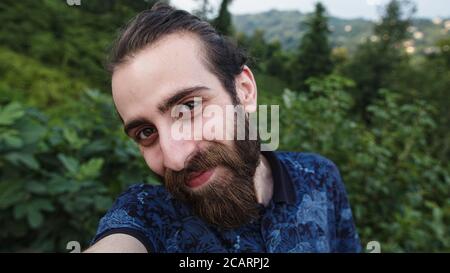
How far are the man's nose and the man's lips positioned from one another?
0.17ft

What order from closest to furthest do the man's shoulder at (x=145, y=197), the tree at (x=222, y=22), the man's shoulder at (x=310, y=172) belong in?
the man's shoulder at (x=145, y=197) < the man's shoulder at (x=310, y=172) < the tree at (x=222, y=22)

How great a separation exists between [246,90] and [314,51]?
20.0m

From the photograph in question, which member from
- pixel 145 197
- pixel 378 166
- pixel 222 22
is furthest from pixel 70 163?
pixel 378 166

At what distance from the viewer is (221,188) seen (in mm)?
1053

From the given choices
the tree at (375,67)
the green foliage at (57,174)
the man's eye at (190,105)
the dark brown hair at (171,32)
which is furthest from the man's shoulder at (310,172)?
the tree at (375,67)

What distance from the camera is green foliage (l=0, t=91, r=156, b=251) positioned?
4.85ft

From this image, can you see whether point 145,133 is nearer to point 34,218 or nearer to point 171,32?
point 171,32

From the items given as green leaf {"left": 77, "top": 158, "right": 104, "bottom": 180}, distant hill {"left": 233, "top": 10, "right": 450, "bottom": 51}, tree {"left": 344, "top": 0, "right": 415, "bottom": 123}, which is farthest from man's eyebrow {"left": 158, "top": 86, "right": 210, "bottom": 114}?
tree {"left": 344, "top": 0, "right": 415, "bottom": 123}

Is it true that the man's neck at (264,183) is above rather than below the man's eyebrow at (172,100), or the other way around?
below

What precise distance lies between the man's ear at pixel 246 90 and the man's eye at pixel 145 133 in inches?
12.2

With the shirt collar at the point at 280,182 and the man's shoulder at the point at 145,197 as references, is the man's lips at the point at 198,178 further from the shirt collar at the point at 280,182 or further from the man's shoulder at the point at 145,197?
the shirt collar at the point at 280,182

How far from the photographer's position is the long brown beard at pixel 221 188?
101cm

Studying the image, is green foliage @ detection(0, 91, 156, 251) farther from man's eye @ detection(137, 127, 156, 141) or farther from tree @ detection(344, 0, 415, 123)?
tree @ detection(344, 0, 415, 123)
